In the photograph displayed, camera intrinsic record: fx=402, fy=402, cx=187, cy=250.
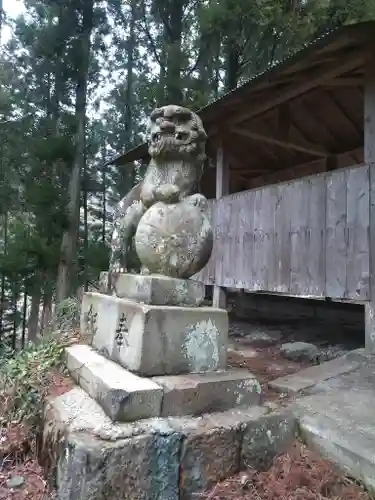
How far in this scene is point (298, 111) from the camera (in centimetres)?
722

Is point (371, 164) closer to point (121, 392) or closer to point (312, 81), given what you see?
point (312, 81)

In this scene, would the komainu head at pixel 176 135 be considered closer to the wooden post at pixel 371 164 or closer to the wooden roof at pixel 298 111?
the wooden roof at pixel 298 111

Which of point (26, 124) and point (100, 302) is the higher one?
point (26, 124)

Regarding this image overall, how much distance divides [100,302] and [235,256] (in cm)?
380

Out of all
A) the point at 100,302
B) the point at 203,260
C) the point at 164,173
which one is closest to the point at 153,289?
the point at 203,260

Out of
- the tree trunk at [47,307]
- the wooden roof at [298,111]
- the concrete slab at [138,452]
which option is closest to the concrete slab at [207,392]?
the concrete slab at [138,452]

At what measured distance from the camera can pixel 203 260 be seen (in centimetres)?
279

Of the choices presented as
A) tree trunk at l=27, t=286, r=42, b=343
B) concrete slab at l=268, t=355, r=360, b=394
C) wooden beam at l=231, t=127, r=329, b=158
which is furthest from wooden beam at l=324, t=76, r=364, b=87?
tree trunk at l=27, t=286, r=42, b=343

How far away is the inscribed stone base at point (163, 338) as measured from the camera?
7.86ft

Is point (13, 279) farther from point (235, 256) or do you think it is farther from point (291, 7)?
point (291, 7)

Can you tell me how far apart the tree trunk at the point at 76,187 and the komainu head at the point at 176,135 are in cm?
704

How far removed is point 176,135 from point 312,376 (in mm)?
2319

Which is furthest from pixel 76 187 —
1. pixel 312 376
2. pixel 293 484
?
pixel 293 484

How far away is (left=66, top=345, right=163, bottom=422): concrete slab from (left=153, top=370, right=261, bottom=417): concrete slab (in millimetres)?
81
